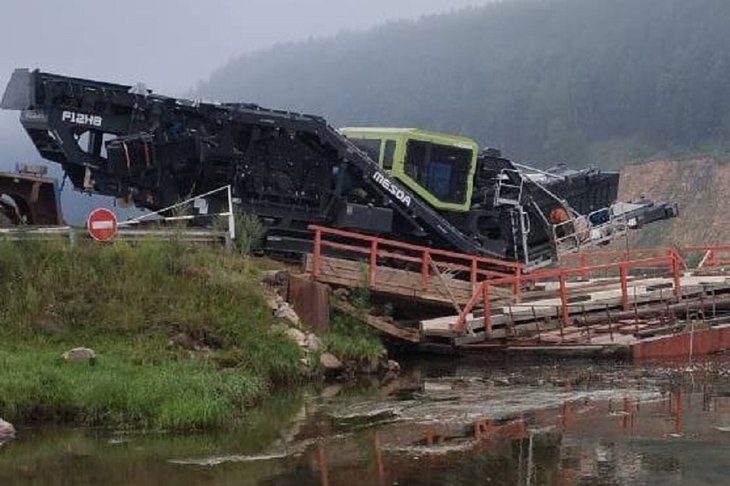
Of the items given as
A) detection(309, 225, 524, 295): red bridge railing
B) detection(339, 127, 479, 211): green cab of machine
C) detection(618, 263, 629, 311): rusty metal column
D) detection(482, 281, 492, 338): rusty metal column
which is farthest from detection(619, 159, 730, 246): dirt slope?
detection(482, 281, 492, 338): rusty metal column

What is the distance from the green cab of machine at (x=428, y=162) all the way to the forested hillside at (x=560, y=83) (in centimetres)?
6927

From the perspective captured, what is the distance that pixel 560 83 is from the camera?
115 metres

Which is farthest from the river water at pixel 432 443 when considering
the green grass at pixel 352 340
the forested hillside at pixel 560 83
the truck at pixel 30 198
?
the forested hillside at pixel 560 83

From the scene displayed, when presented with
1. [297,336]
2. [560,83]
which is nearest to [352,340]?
[297,336]

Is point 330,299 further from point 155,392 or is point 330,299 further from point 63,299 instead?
point 155,392

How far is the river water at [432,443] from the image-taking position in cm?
992

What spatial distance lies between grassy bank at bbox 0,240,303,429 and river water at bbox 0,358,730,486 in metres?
0.47

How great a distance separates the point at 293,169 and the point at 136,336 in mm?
7566

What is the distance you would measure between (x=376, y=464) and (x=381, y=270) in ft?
31.0

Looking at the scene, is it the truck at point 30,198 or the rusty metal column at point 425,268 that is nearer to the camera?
the truck at point 30,198

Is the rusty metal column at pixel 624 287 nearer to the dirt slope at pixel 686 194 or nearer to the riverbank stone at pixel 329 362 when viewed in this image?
the riverbank stone at pixel 329 362

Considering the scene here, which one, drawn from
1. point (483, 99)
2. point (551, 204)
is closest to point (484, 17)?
point (483, 99)

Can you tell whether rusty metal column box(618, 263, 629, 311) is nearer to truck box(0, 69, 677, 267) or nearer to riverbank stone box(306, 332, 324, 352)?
truck box(0, 69, 677, 267)

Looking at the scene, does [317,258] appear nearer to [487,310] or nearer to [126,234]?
[487,310]
